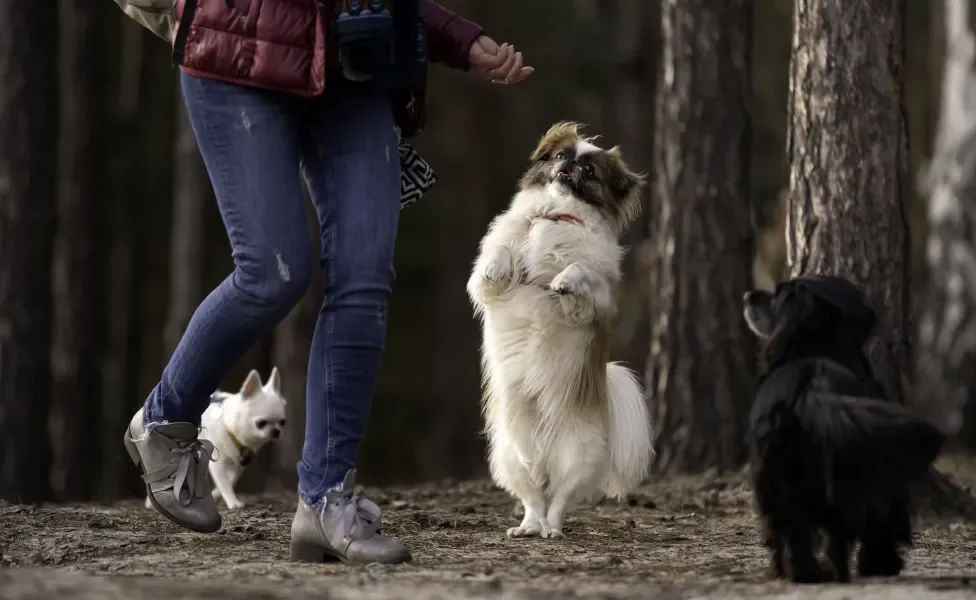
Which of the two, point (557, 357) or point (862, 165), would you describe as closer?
point (557, 357)

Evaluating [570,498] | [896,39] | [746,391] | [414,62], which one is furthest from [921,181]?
[414,62]

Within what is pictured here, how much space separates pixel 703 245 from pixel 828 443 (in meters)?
4.20

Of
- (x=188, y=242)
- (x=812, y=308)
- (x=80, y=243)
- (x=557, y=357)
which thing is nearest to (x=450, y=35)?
(x=812, y=308)

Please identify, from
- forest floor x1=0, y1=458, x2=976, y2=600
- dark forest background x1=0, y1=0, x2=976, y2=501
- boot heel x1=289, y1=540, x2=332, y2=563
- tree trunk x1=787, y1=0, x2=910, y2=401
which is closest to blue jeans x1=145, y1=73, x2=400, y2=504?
boot heel x1=289, y1=540, x2=332, y2=563

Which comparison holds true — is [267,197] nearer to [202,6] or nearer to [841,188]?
[202,6]

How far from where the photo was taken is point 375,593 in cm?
358

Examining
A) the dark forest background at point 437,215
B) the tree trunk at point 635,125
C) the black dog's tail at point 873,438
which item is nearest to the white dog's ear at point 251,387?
the dark forest background at point 437,215

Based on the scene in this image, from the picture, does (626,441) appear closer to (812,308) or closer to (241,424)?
(812,308)

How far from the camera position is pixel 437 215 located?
22.1 m

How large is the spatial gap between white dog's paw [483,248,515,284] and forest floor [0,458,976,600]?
1.07 meters

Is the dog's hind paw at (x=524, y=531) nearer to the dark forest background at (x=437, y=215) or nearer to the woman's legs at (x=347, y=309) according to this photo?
the woman's legs at (x=347, y=309)

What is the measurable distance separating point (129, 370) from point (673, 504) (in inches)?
626

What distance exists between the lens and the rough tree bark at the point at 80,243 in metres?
13.7

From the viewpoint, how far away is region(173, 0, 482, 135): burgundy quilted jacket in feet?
13.5
